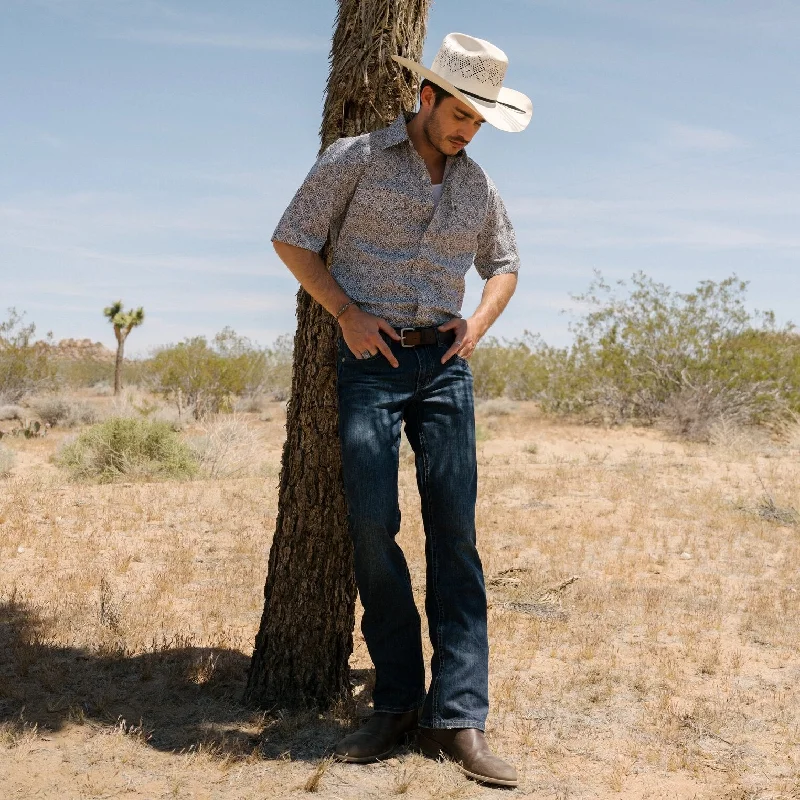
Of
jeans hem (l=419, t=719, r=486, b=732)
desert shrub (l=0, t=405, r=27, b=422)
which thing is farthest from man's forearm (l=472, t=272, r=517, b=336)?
desert shrub (l=0, t=405, r=27, b=422)

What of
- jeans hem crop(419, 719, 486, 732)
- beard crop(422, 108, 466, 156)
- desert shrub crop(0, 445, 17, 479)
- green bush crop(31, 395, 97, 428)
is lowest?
desert shrub crop(0, 445, 17, 479)

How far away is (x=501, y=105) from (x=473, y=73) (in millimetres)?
191

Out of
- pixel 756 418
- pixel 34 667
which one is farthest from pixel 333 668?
pixel 756 418

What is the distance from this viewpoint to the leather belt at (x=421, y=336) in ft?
10.9

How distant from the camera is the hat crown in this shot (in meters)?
3.25

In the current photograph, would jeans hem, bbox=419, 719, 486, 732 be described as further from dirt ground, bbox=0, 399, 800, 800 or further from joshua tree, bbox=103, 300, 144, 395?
joshua tree, bbox=103, 300, 144, 395

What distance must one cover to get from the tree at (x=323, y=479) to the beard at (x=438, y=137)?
22.4 inches

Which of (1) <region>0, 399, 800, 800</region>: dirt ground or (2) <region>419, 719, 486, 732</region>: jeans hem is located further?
(1) <region>0, 399, 800, 800</region>: dirt ground

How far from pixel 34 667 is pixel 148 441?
787 cm

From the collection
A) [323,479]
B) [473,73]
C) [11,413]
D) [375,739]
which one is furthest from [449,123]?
[11,413]

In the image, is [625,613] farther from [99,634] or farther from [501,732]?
[99,634]

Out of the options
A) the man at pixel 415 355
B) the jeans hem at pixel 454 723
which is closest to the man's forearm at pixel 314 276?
the man at pixel 415 355

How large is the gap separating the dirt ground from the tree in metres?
0.25

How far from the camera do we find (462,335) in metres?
3.41
